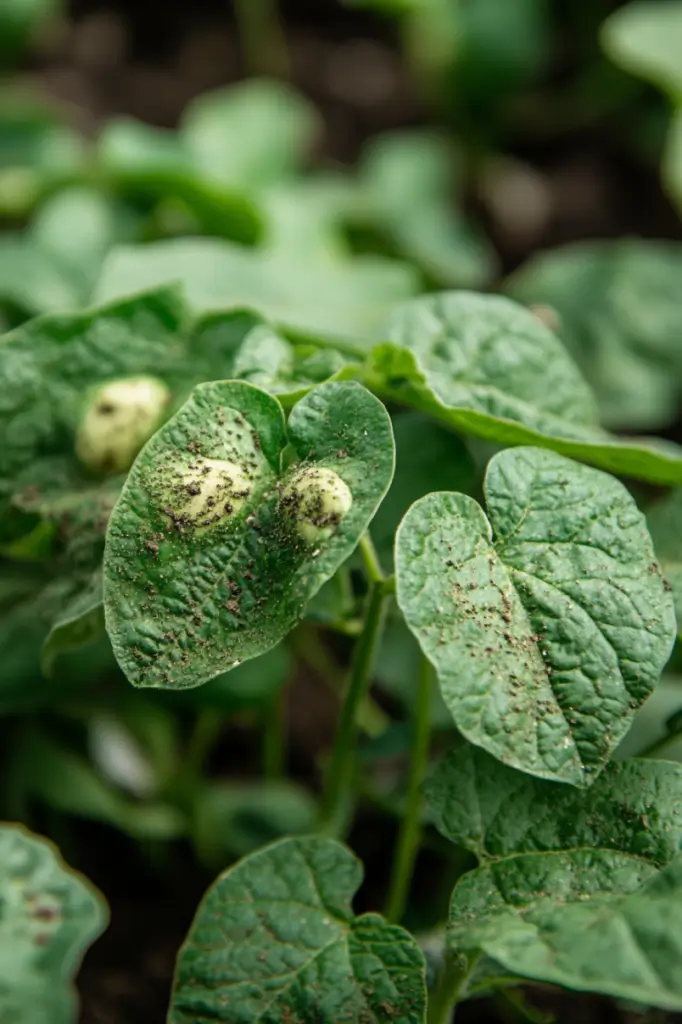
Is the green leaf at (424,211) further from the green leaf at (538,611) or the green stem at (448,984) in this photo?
the green stem at (448,984)

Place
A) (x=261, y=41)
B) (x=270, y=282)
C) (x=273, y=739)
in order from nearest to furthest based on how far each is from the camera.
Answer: (x=273, y=739) → (x=270, y=282) → (x=261, y=41)

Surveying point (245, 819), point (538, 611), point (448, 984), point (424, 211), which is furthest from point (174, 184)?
point (448, 984)

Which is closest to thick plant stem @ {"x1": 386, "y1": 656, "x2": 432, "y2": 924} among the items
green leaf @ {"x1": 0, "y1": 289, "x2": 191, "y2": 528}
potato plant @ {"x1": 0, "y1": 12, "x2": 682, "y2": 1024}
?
potato plant @ {"x1": 0, "y1": 12, "x2": 682, "y2": 1024}

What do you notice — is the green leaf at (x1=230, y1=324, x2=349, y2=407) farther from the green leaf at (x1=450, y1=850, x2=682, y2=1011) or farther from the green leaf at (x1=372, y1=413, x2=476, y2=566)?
the green leaf at (x1=450, y1=850, x2=682, y2=1011)

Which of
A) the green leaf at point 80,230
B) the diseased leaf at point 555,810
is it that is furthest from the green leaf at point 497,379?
the green leaf at point 80,230

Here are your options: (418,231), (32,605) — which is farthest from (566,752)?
(418,231)

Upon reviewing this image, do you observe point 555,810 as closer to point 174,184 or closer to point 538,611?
point 538,611

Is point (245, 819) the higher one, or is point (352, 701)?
point (352, 701)

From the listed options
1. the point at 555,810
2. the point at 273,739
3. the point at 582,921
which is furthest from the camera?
the point at 273,739
